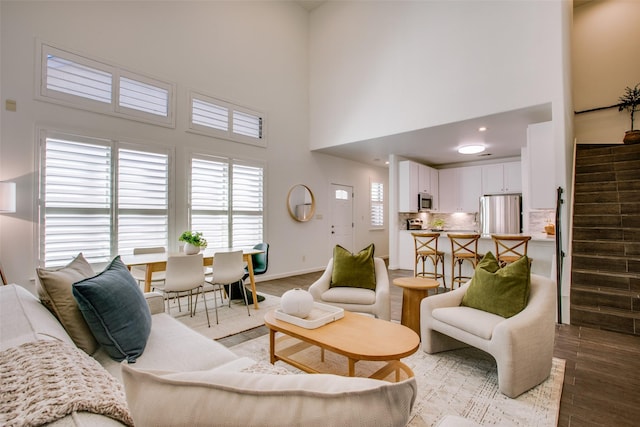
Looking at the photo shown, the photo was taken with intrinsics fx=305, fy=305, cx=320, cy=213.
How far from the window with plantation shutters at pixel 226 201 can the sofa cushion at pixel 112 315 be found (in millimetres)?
3245

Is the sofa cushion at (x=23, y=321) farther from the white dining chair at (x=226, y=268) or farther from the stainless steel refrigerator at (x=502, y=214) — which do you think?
the stainless steel refrigerator at (x=502, y=214)

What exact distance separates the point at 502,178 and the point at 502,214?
2.91ft

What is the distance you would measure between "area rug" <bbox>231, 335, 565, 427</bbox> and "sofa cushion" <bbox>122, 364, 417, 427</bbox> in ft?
4.94

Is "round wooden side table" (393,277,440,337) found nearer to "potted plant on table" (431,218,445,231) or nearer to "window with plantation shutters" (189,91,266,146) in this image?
"window with plantation shutters" (189,91,266,146)

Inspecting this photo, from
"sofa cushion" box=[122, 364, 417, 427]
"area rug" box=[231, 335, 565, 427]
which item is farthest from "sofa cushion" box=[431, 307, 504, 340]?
"sofa cushion" box=[122, 364, 417, 427]

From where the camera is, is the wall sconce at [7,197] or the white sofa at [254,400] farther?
the wall sconce at [7,197]

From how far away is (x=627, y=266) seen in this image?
364 centimetres

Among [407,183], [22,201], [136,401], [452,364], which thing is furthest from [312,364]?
[407,183]

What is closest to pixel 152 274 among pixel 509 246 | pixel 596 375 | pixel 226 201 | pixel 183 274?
pixel 183 274

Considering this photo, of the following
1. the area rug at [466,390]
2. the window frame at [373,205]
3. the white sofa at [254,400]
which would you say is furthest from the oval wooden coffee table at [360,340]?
the window frame at [373,205]

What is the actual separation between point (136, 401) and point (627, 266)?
5.06 metres

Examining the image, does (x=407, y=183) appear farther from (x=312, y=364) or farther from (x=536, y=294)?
(x=312, y=364)

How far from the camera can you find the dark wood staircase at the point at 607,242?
336 cm

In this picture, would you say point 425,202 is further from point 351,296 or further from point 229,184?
point 351,296
